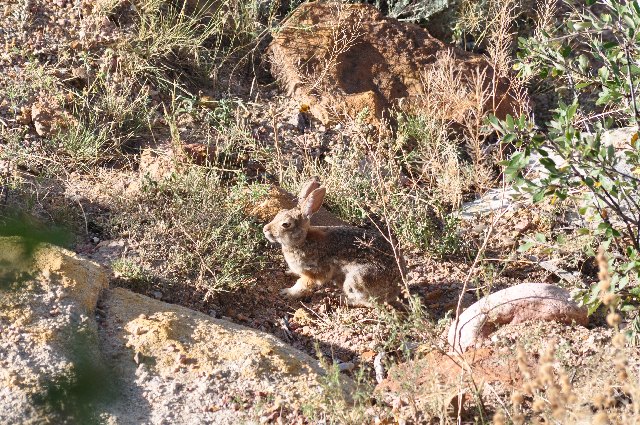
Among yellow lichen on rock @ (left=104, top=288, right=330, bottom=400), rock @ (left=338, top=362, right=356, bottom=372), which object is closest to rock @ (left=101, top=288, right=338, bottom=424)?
yellow lichen on rock @ (left=104, top=288, right=330, bottom=400)

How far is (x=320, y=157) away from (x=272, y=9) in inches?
68.4

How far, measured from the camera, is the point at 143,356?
486 centimetres

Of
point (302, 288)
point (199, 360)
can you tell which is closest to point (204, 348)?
point (199, 360)

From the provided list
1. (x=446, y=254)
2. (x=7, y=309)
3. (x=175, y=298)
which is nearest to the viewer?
(x=7, y=309)

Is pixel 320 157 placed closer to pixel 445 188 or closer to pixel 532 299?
pixel 445 188

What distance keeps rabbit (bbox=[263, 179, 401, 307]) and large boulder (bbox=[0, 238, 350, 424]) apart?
3.37 ft

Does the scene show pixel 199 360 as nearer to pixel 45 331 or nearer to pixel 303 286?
pixel 45 331

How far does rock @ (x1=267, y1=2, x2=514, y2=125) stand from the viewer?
8117mm

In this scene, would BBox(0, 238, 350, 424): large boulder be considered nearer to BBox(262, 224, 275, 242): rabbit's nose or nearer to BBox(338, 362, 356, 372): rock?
BBox(338, 362, 356, 372): rock

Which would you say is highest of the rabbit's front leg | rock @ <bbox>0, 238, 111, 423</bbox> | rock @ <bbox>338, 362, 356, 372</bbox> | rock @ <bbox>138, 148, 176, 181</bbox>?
rock @ <bbox>138, 148, 176, 181</bbox>

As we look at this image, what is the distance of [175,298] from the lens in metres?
6.07

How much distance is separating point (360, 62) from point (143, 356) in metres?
4.51

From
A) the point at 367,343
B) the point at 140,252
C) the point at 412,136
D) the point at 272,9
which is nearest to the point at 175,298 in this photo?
the point at 140,252

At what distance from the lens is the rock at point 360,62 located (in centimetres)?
812
